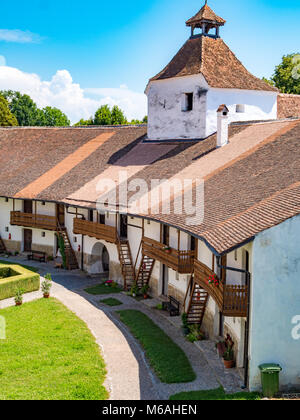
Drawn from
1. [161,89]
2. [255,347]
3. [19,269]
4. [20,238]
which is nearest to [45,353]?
[255,347]

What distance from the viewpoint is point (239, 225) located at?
62.0 feet

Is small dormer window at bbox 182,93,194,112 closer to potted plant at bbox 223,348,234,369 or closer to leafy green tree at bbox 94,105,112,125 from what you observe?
potted plant at bbox 223,348,234,369

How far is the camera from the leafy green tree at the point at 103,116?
8206 centimetres

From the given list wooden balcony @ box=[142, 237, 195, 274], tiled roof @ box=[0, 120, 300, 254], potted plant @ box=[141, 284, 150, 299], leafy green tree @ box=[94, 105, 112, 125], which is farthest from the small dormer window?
leafy green tree @ box=[94, 105, 112, 125]

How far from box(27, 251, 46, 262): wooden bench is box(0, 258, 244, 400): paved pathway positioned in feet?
20.5

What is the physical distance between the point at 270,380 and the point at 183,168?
701 inches

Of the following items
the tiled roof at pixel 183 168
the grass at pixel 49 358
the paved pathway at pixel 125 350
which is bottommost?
the paved pathway at pixel 125 350

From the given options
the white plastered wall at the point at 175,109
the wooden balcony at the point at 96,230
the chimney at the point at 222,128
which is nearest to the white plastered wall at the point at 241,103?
the white plastered wall at the point at 175,109

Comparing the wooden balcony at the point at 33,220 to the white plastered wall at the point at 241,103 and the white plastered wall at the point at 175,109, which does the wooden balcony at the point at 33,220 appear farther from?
the white plastered wall at the point at 241,103

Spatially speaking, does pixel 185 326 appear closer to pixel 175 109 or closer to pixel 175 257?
pixel 175 257

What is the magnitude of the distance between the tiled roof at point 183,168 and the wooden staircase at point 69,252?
3092mm

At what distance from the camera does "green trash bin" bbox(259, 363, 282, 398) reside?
17594 mm
